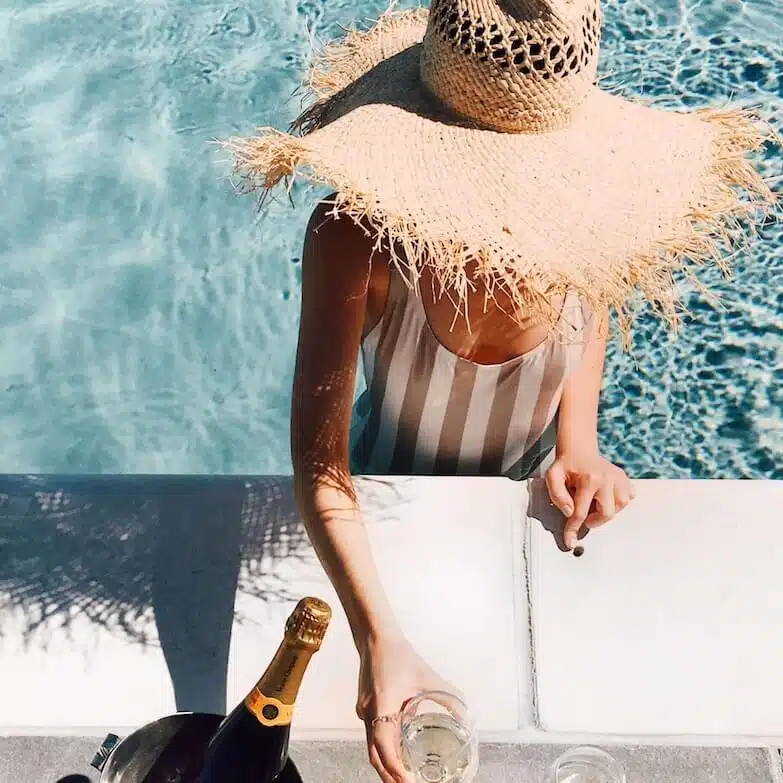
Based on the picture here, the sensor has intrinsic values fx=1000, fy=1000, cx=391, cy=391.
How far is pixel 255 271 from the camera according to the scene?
8.66ft

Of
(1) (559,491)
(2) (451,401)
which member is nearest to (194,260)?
(2) (451,401)

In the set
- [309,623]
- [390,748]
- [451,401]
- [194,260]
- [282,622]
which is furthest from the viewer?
[194,260]

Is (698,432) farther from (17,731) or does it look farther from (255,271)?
(17,731)

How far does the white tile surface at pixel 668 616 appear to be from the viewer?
112 cm

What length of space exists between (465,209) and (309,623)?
1.39 ft

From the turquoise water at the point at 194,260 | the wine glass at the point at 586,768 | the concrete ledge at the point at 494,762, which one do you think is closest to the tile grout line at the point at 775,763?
the concrete ledge at the point at 494,762

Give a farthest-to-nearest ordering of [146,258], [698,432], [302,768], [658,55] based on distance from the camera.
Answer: [658,55]
[146,258]
[698,432]
[302,768]

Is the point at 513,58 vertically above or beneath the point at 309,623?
above

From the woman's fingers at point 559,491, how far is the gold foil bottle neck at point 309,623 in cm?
50

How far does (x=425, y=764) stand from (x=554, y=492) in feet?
1.43

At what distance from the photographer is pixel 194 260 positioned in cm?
265

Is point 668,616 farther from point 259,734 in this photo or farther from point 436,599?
point 259,734

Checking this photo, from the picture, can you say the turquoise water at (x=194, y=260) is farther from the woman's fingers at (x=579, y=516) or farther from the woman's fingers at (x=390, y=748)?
the woman's fingers at (x=390, y=748)

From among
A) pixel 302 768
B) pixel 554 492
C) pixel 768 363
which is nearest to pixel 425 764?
pixel 302 768
